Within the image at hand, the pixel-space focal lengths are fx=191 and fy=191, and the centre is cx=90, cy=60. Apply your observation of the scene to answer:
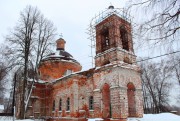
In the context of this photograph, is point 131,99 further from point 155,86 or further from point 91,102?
point 155,86

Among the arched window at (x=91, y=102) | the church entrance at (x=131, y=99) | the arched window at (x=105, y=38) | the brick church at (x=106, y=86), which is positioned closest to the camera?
the brick church at (x=106, y=86)

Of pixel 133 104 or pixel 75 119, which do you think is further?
pixel 75 119

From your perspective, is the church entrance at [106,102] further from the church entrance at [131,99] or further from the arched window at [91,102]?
the church entrance at [131,99]

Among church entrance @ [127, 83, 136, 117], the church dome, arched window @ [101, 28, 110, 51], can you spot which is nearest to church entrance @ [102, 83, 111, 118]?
Result: church entrance @ [127, 83, 136, 117]

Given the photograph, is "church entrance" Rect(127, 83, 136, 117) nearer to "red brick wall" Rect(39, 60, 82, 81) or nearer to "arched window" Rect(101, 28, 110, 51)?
"arched window" Rect(101, 28, 110, 51)

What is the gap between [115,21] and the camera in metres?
19.2

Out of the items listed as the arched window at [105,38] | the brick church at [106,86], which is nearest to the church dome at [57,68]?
the brick church at [106,86]

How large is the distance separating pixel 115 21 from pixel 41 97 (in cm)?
1527

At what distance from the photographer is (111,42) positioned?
19.2 meters

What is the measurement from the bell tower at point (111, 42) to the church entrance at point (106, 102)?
102 inches

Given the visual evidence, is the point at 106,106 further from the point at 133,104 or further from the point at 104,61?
the point at 104,61

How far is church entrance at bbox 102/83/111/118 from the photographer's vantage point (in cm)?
1806

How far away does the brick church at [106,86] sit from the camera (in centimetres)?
1755

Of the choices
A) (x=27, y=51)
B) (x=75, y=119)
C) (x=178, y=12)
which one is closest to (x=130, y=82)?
(x=75, y=119)
